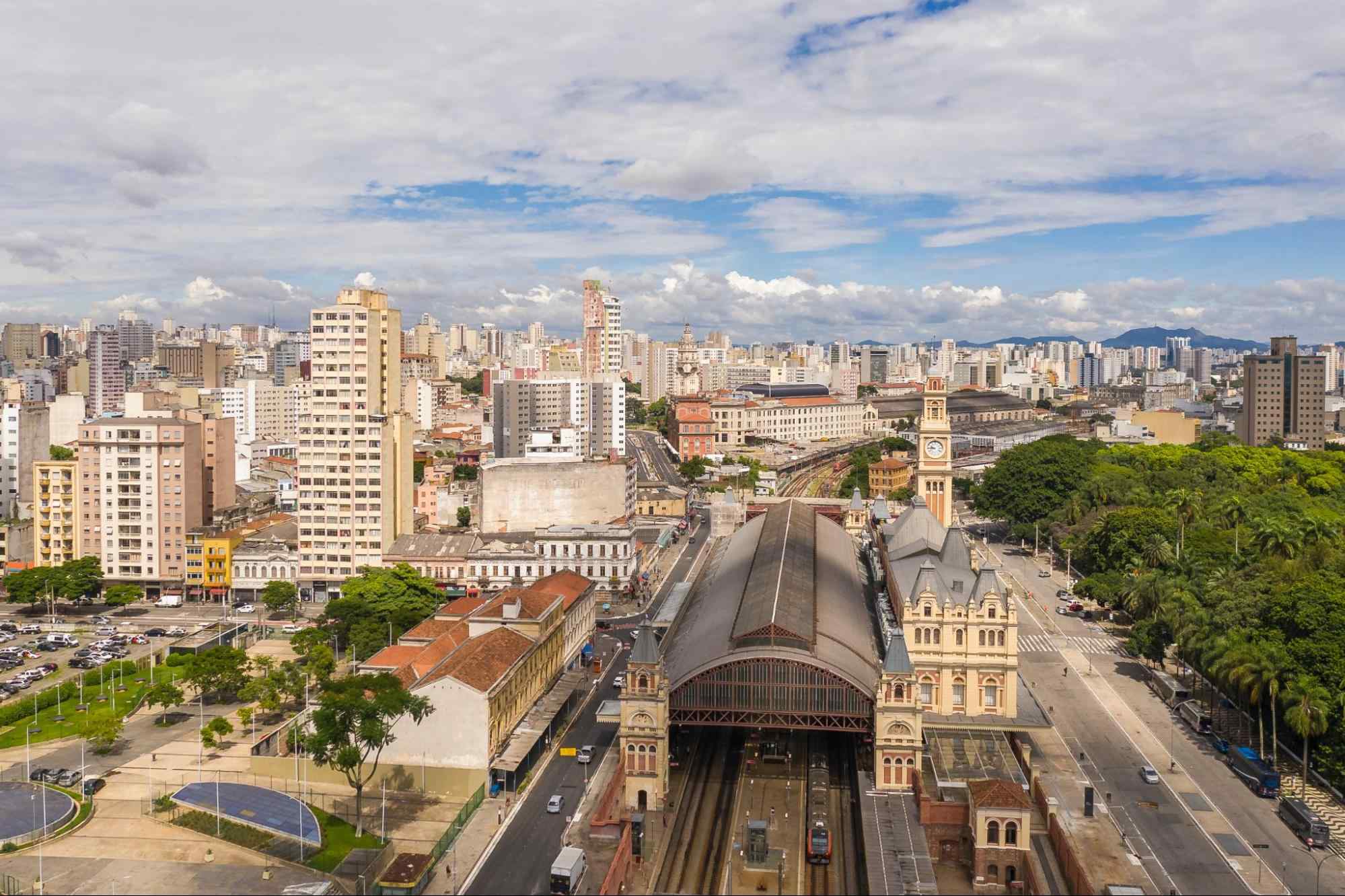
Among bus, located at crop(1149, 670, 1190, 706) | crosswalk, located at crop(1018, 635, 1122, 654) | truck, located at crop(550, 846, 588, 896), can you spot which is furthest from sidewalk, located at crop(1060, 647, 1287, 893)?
Answer: truck, located at crop(550, 846, 588, 896)

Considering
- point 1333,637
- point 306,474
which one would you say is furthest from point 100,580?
point 1333,637

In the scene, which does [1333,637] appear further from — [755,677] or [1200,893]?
[755,677]

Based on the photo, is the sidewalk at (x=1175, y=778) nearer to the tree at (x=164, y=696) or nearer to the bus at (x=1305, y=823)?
the bus at (x=1305, y=823)

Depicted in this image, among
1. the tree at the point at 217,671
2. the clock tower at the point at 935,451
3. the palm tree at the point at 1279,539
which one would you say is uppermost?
the clock tower at the point at 935,451

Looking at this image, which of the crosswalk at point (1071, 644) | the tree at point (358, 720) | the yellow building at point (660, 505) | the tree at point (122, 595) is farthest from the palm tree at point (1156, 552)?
the tree at point (122, 595)

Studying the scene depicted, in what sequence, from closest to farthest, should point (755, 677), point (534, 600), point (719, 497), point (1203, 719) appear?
point (755, 677) → point (1203, 719) → point (534, 600) → point (719, 497)

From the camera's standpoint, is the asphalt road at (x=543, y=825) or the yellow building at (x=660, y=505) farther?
the yellow building at (x=660, y=505)

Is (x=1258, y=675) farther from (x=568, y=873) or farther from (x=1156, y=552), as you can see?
(x=568, y=873)
